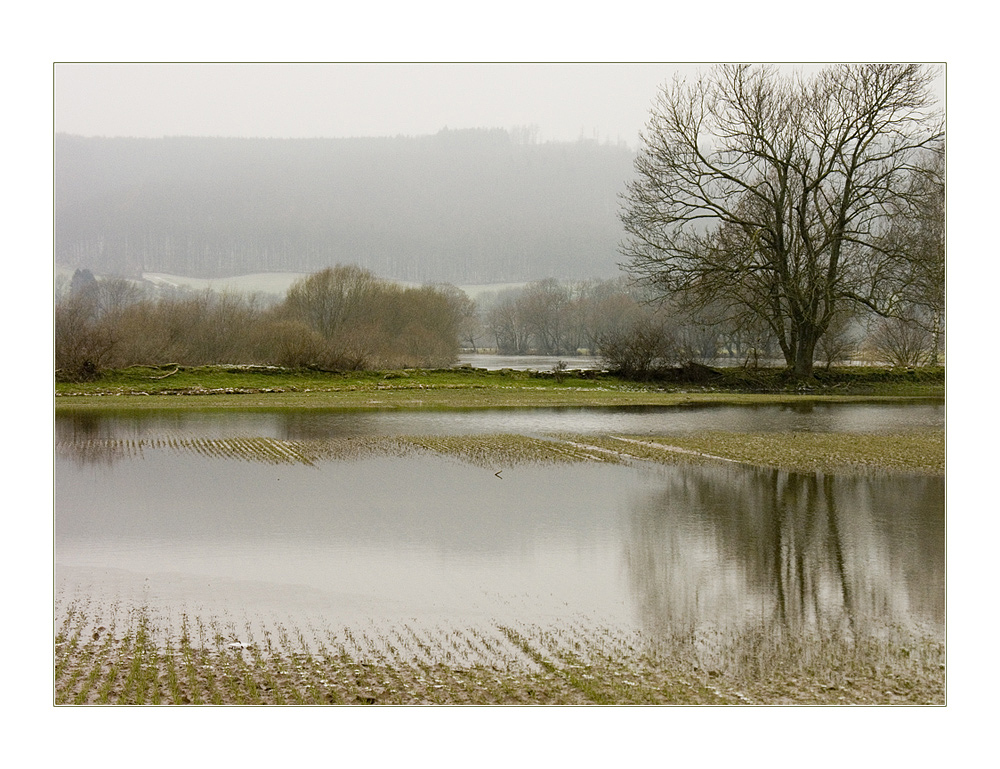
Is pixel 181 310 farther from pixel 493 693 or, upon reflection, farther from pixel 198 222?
pixel 493 693

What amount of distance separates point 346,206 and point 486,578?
563 inches

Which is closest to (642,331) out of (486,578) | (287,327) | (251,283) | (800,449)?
(287,327)

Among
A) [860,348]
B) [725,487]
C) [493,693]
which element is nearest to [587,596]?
[493,693]

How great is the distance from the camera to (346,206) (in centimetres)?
2025

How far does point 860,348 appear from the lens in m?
27.2

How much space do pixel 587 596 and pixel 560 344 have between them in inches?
787

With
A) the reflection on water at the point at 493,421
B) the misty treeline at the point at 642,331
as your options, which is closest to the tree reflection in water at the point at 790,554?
the reflection on water at the point at 493,421

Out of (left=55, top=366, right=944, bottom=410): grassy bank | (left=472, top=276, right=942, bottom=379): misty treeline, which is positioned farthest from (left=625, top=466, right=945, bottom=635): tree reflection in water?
(left=55, top=366, right=944, bottom=410): grassy bank

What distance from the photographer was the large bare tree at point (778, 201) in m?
20.5

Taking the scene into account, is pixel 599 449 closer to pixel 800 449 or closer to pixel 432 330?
pixel 800 449

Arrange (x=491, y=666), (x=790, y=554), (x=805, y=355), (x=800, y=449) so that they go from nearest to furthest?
(x=491, y=666)
(x=790, y=554)
(x=800, y=449)
(x=805, y=355)

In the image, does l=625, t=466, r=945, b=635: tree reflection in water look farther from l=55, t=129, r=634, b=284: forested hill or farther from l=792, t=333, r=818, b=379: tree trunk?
l=792, t=333, r=818, b=379: tree trunk

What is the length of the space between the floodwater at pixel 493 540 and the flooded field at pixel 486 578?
0.11 ft

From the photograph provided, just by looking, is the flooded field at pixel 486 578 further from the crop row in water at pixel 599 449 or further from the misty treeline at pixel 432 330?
the misty treeline at pixel 432 330
